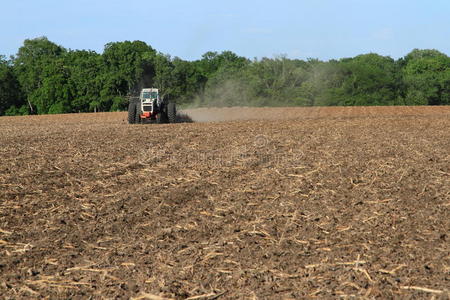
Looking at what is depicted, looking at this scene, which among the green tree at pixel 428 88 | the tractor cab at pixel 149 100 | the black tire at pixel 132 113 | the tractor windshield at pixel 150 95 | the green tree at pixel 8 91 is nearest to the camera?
the tractor cab at pixel 149 100

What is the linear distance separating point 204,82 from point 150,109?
5418 cm

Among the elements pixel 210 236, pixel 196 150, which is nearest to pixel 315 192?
pixel 210 236

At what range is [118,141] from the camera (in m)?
15.8

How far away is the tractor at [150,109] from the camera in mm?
25484

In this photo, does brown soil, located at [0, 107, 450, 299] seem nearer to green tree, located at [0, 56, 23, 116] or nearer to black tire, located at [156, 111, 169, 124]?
black tire, located at [156, 111, 169, 124]

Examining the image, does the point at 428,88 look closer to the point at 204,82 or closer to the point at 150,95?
the point at 204,82

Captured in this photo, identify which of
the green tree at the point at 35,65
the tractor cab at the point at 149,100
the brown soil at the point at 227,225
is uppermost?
the green tree at the point at 35,65

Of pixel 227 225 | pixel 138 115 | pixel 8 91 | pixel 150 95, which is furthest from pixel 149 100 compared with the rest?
pixel 8 91

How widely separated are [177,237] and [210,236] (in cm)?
42

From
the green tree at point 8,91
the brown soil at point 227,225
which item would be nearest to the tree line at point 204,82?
the green tree at point 8,91

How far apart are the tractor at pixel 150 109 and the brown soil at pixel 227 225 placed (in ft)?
42.5

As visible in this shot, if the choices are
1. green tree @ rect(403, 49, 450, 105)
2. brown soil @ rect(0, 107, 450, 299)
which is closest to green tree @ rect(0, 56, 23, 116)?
green tree @ rect(403, 49, 450, 105)

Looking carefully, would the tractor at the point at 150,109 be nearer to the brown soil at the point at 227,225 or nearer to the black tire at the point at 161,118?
the black tire at the point at 161,118

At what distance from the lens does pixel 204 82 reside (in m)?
79.0
